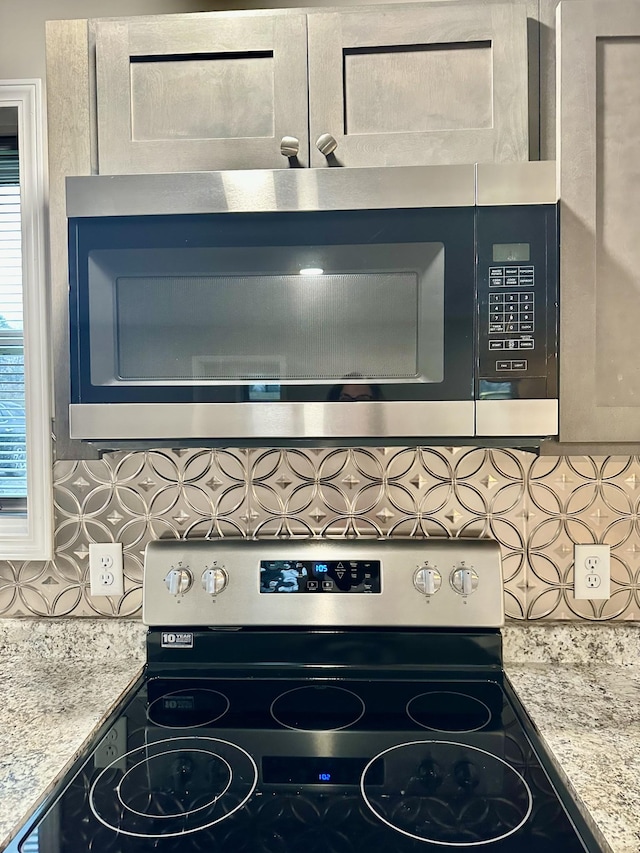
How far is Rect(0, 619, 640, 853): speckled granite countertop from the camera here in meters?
0.85

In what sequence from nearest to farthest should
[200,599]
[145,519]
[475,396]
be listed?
1. [475,396]
2. [200,599]
3. [145,519]

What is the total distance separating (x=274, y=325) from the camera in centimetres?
100

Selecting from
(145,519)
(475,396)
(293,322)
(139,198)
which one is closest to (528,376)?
(475,396)

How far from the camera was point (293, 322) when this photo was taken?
997mm

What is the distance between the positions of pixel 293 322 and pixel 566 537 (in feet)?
2.48

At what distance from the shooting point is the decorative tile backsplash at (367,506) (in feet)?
4.30

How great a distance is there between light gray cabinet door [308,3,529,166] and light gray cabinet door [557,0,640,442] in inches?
3.1

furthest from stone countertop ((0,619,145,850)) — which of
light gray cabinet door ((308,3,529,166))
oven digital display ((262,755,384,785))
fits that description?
light gray cabinet door ((308,3,529,166))

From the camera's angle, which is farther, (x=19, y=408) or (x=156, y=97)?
(x=19, y=408)

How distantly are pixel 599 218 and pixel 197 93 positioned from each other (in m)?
0.68

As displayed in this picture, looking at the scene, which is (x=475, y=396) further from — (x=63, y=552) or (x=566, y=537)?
(x=63, y=552)

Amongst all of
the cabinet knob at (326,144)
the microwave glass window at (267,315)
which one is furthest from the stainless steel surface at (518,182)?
the cabinet knob at (326,144)

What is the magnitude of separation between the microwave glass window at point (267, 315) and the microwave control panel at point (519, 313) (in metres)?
0.07

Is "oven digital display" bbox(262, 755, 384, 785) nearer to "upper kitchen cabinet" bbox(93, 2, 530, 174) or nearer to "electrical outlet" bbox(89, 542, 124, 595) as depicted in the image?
"electrical outlet" bbox(89, 542, 124, 595)
